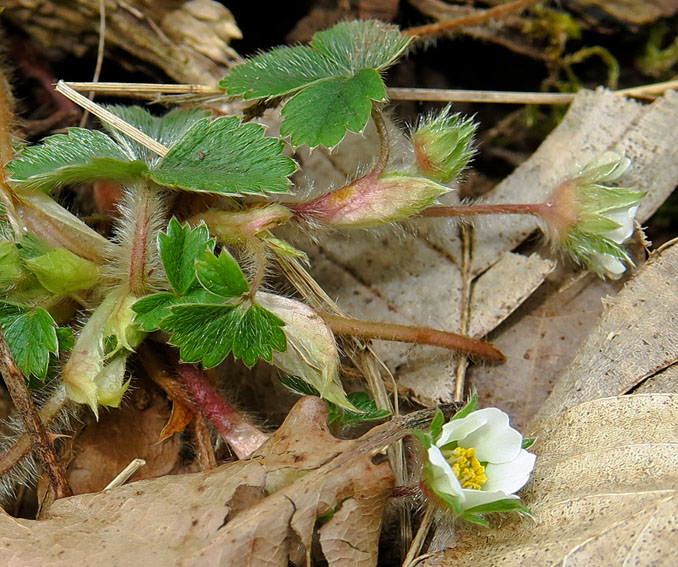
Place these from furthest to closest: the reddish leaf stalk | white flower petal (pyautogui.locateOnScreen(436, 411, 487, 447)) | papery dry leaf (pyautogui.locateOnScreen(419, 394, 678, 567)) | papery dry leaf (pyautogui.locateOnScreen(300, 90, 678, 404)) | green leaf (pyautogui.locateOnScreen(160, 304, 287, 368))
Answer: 1. papery dry leaf (pyautogui.locateOnScreen(300, 90, 678, 404))
2. the reddish leaf stalk
3. green leaf (pyautogui.locateOnScreen(160, 304, 287, 368))
4. white flower petal (pyautogui.locateOnScreen(436, 411, 487, 447))
5. papery dry leaf (pyautogui.locateOnScreen(419, 394, 678, 567))

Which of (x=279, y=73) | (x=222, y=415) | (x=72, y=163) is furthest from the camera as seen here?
(x=279, y=73)

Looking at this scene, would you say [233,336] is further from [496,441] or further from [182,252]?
[496,441]

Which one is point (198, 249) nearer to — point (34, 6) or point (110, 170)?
point (110, 170)

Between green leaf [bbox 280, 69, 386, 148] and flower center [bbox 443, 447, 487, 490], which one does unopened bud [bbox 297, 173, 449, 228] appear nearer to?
green leaf [bbox 280, 69, 386, 148]

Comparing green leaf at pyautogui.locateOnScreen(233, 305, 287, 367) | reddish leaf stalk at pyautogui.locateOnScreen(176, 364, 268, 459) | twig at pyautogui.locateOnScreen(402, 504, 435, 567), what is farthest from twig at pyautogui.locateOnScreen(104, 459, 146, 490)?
twig at pyautogui.locateOnScreen(402, 504, 435, 567)

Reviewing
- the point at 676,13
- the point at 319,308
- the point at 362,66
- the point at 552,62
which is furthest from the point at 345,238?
the point at 676,13

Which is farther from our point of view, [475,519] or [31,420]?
[31,420]

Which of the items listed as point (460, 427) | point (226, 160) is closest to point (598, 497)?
point (460, 427)
